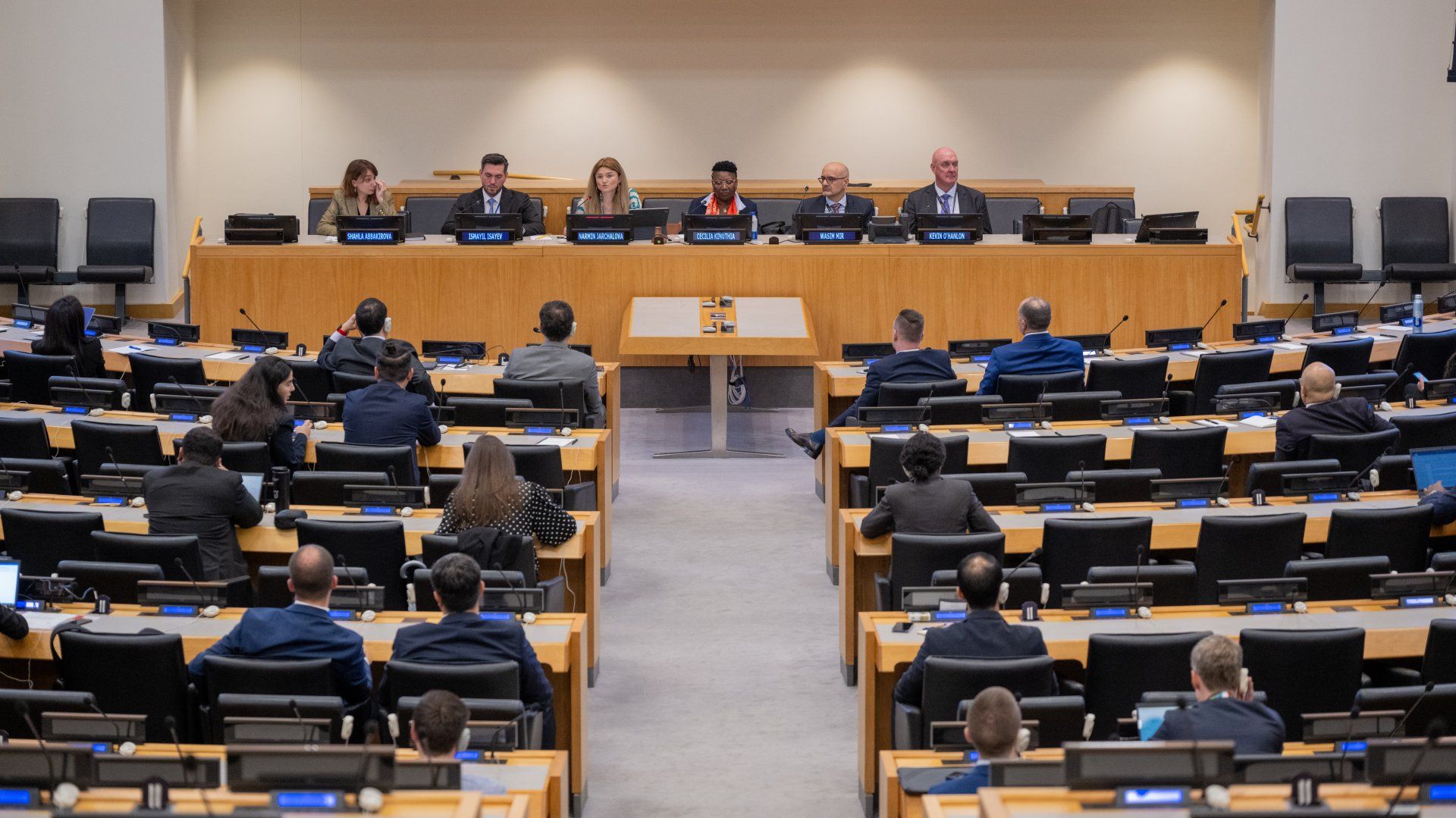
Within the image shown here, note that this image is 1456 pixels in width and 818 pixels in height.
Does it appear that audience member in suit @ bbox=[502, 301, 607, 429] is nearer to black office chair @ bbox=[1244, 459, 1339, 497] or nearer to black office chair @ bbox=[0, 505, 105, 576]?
black office chair @ bbox=[0, 505, 105, 576]

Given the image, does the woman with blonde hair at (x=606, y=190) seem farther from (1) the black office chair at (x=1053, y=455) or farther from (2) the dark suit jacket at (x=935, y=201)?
(1) the black office chair at (x=1053, y=455)

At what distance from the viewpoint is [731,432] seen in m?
10.6

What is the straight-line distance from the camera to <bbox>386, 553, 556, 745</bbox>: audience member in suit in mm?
4562

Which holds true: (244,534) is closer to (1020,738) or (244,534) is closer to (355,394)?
(355,394)

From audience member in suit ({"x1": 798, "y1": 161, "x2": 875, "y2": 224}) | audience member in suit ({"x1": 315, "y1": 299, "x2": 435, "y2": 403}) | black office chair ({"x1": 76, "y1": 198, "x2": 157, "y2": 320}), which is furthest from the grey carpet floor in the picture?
black office chair ({"x1": 76, "y1": 198, "x2": 157, "y2": 320})

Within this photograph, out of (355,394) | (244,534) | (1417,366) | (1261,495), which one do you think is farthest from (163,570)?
(1417,366)

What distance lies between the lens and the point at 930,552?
217 inches

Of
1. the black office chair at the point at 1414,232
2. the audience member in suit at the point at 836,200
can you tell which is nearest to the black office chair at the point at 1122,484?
the audience member in suit at the point at 836,200

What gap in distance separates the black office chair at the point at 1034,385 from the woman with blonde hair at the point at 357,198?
506cm

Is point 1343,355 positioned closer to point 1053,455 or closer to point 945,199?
point 1053,455

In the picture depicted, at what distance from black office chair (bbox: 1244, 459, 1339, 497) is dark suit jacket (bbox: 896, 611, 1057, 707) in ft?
7.22

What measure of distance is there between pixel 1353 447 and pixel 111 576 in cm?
507

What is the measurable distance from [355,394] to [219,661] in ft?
8.79

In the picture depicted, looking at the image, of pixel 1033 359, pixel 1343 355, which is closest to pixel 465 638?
pixel 1033 359
